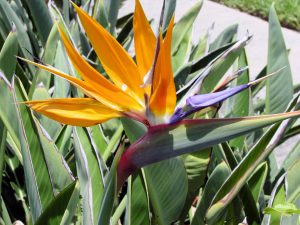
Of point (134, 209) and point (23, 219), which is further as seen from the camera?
point (23, 219)

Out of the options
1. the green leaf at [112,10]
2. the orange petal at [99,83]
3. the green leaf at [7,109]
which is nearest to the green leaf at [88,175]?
the green leaf at [7,109]

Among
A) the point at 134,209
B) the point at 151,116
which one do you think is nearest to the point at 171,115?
the point at 151,116

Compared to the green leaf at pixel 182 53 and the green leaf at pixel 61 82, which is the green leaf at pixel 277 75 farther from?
the green leaf at pixel 61 82

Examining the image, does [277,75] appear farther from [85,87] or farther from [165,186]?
[85,87]

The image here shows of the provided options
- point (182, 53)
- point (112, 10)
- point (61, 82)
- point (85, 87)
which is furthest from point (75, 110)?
point (112, 10)

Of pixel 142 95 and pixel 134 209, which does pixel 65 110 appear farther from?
pixel 134 209
